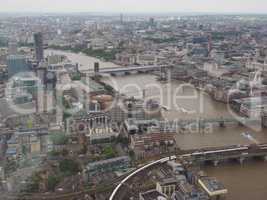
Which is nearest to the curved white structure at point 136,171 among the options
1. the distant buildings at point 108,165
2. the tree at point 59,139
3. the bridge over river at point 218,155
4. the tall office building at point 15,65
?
the bridge over river at point 218,155

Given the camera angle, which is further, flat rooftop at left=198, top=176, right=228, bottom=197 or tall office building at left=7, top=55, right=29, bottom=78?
tall office building at left=7, top=55, right=29, bottom=78

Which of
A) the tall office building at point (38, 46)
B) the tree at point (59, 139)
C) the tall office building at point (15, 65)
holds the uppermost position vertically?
the tall office building at point (38, 46)

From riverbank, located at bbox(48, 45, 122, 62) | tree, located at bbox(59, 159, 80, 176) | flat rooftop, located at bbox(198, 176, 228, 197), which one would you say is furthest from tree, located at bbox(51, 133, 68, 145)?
riverbank, located at bbox(48, 45, 122, 62)

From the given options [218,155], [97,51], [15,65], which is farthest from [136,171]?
[97,51]

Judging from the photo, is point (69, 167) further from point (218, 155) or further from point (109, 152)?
point (218, 155)

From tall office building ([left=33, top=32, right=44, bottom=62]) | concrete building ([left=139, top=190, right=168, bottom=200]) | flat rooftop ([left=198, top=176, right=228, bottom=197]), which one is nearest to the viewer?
concrete building ([left=139, top=190, right=168, bottom=200])

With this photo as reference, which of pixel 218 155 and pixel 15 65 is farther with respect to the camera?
pixel 15 65

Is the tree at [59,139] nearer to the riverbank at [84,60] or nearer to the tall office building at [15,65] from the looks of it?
the tall office building at [15,65]

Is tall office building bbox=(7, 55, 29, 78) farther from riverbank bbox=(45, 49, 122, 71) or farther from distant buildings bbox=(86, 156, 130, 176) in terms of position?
distant buildings bbox=(86, 156, 130, 176)

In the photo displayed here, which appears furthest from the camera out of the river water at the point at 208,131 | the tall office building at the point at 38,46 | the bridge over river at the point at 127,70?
the tall office building at the point at 38,46
